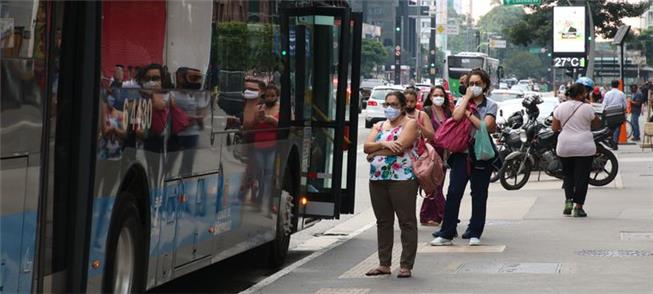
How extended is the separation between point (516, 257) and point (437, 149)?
2587mm

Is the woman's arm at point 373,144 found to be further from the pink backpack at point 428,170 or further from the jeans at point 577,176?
the jeans at point 577,176

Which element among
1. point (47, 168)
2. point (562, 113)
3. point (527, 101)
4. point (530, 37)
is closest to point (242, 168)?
point (47, 168)

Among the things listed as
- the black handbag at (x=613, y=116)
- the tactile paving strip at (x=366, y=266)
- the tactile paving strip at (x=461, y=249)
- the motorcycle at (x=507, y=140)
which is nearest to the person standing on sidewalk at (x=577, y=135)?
the tactile paving strip at (x=461, y=249)

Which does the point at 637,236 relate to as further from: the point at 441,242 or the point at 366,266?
the point at 366,266

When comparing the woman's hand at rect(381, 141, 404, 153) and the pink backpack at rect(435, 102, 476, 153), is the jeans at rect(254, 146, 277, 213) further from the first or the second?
the pink backpack at rect(435, 102, 476, 153)

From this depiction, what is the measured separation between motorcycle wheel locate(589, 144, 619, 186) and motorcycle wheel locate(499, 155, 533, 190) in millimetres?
1046

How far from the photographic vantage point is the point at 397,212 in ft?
39.1

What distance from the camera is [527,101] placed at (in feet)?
82.1

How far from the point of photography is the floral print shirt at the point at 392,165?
11.9m

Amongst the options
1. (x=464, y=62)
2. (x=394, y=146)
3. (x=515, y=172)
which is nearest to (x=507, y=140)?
(x=515, y=172)

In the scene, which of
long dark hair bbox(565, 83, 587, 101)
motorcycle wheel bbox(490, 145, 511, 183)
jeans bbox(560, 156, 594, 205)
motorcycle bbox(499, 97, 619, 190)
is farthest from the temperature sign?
long dark hair bbox(565, 83, 587, 101)

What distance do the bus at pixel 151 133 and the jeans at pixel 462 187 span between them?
50.3 inches

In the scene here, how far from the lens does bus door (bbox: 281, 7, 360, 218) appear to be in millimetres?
14438

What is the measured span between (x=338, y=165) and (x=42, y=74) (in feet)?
24.5
